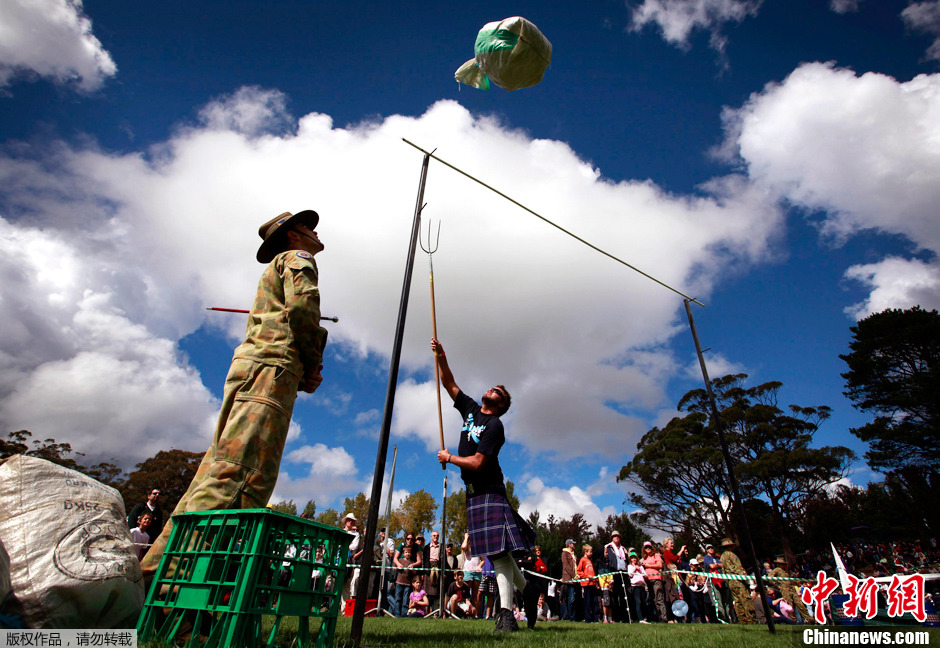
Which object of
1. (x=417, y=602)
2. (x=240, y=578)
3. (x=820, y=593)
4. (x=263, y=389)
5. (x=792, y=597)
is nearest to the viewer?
(x=240, y=578)

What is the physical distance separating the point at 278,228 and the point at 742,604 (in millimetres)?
11951

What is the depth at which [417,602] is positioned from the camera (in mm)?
10719

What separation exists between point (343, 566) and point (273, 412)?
3.18 feet

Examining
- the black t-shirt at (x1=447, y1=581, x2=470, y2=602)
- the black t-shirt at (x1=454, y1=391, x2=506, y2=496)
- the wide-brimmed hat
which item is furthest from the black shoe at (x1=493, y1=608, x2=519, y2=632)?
the black t-shirt at (x1=447, y1=581, x2=470, y2=602)

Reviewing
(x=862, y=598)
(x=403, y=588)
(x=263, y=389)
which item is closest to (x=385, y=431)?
(x=263, y=389)

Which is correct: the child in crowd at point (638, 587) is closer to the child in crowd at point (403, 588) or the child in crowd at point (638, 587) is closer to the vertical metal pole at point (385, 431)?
the child in crowd at point (403, 588)

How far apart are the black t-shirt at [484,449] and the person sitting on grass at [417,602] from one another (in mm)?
7178

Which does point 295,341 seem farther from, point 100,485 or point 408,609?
point 408,609

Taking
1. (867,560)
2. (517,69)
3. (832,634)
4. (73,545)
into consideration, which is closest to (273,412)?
(73,545)

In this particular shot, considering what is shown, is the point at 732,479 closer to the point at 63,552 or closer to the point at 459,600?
the point at 459,600

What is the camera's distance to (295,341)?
10.4 ft

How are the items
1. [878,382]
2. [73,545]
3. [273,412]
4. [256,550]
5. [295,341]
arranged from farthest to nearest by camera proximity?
1. [878,382]
2. [295,341]
3. [273,412]
4. [73,545]
5. [256,550]

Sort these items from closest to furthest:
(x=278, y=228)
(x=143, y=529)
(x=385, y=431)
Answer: (x=385, y=431) < (x=278, y=228) < (x=143, y=529)

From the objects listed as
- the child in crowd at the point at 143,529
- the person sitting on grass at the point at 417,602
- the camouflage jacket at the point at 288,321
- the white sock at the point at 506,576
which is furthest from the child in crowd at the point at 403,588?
the camouflage jacket at the point at 288,321
